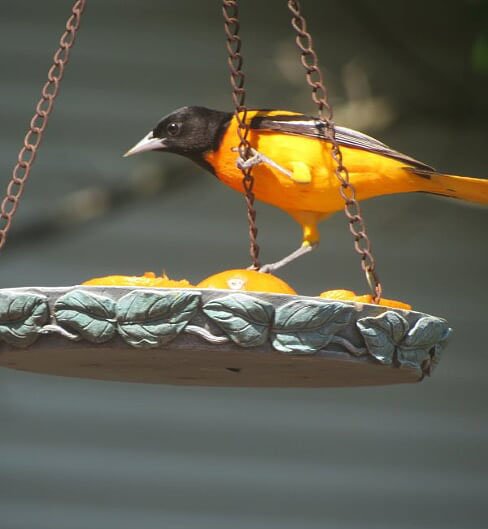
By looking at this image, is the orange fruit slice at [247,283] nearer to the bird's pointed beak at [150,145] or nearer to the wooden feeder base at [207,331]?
the wooden feeder base at [207,331]

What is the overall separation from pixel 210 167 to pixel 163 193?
82.9 inches

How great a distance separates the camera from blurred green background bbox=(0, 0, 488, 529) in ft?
16.2

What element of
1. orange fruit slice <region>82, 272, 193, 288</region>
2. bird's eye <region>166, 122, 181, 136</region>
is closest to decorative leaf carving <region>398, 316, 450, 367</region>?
orange fruit slice <region>82, 272, 193, 288</region>

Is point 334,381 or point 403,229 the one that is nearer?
point 334,381

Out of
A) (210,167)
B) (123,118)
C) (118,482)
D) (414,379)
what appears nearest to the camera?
(414,379)

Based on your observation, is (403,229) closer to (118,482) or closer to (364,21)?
(364,21)

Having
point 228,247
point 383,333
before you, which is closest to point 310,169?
point 383,333

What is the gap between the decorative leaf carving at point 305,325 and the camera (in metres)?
2.25

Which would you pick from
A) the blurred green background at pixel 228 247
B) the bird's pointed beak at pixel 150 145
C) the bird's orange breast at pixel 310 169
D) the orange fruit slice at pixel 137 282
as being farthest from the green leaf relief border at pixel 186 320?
the blurred green background at pixel 228 247

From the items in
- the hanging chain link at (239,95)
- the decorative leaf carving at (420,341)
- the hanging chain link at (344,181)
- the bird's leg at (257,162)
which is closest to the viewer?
the decorative leaf carving at (420,341)

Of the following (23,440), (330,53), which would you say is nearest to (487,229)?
(330,53)

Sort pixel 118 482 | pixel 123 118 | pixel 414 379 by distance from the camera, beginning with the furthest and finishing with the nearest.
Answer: pixel 123 118 → pixel 118 482 → pixel 414 379

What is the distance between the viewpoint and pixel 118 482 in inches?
193

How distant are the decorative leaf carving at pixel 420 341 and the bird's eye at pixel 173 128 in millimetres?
956
